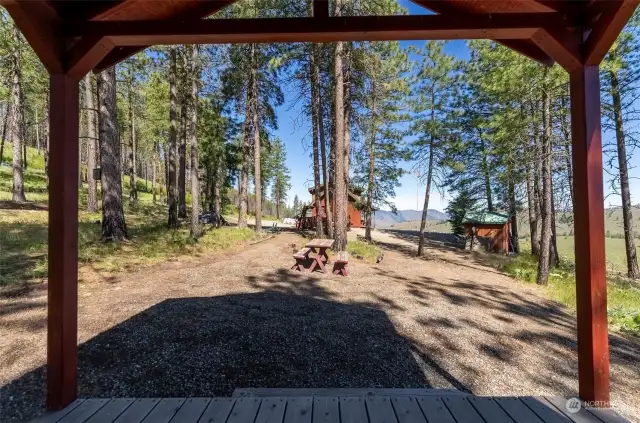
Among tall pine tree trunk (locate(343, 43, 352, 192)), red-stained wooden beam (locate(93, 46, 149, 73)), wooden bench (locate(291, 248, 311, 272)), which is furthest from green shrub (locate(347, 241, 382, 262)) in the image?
red-stained wooden beam (locate(93, 46, 149, 73))

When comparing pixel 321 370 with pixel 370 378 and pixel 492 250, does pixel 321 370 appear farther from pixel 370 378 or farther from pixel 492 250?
pixel 492 250

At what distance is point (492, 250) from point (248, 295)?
580 inches

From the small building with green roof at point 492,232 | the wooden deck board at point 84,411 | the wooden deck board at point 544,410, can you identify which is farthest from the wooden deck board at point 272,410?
the small building with green roof at point 492,232

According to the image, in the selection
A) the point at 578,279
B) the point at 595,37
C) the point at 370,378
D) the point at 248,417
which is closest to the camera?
the point at 248,417

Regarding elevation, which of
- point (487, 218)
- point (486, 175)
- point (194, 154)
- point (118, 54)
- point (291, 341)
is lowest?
point (291, 341)

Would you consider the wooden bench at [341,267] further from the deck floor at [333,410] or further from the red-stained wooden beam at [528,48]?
the red-stained wooden beam at [528,48]

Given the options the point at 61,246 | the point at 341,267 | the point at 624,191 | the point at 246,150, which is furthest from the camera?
the point at 246,150

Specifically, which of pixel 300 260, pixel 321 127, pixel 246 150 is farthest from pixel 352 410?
pixel 246 150

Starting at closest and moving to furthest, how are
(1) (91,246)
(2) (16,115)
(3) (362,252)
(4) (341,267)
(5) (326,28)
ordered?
1. (5) (326,28)
2. (1) (91,246)
3. (4) (341,267)
4. (3) (362,252)
5. (2) (16,115)

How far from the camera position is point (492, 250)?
16.1 meters

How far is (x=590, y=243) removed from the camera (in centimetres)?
232

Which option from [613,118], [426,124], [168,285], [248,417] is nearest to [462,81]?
[426,124]

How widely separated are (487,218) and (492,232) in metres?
0.79

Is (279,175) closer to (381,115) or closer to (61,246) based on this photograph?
(381,115)
